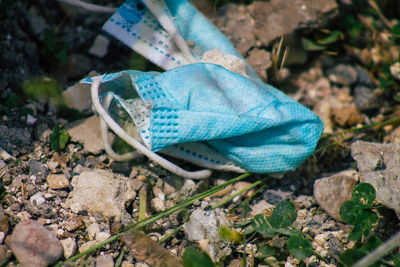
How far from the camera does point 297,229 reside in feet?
4.58

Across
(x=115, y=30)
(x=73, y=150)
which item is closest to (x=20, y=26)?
(x=115, y=30)

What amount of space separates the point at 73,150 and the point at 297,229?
104 centimetres

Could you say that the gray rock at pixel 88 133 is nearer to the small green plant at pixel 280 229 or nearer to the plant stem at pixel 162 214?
the plant stem at pixel 162 214

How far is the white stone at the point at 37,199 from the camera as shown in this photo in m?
1.39

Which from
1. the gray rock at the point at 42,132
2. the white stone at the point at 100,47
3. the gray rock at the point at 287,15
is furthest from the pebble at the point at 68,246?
the gray rock at the point at 287,15

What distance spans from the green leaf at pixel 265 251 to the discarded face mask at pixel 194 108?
1.13 feet

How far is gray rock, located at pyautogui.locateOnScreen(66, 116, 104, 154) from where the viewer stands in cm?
160

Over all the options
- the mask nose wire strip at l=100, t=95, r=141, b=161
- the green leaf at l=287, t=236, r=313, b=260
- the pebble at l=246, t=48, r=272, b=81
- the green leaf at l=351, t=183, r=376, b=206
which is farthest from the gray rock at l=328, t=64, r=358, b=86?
the mask nose wire strip at l=100, t=95, r=141, b=161

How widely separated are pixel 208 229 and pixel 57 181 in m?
0.66

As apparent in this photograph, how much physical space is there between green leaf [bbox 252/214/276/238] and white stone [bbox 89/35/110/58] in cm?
120

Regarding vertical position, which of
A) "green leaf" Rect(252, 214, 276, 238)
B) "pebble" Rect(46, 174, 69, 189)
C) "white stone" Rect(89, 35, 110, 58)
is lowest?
"pebble" Rect(46, 174, 69, 189)

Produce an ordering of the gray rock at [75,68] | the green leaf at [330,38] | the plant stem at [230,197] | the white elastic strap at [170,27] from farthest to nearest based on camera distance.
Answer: the green leaf at [330,38] → the gray rock at [75,68] → the white elastic strap at [170,27] → the plant stem at [230,197]

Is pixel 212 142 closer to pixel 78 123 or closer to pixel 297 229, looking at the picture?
pixel 297 229

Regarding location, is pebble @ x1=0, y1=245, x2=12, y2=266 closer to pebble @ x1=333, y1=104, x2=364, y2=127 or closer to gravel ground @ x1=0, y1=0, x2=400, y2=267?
gravel ground @ x1=0, y1=0, x2=400, y2=267
